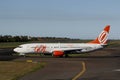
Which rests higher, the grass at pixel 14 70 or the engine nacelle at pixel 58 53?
the engine nacelle at pixel 58 53

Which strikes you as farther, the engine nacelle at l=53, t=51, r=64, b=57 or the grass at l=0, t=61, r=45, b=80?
the engine nacelle at l=53, t=51, r=64, b=57

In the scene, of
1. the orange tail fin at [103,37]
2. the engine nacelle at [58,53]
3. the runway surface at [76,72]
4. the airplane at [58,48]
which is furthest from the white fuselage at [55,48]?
the runway surface at [76,72]

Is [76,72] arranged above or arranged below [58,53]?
below

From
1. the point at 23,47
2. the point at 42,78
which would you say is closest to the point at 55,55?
the point at 23,47

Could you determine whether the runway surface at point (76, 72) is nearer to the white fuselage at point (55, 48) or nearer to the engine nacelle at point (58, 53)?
the engine nacelle at point (58, 53)

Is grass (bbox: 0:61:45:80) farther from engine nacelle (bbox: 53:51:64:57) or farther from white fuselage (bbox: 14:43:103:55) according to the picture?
white fuselage (bbox: 14:43:103:55)

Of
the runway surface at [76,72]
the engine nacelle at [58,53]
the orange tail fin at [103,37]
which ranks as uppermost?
the orange tail fin at [103,37]

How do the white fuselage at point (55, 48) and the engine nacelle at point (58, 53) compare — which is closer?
the engine nacelle at point (58, 53)

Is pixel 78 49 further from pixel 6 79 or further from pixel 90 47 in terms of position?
pixel 6 79

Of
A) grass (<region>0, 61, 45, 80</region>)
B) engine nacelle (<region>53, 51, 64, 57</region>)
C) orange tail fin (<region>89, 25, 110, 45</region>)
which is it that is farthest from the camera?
orange tail fin (<region>89, 25, 110, 45</region>)

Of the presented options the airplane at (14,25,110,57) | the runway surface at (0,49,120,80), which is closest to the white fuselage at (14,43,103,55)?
the airplane at (14,25,110,57)

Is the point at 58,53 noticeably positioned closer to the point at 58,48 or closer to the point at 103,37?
the point at 58,48

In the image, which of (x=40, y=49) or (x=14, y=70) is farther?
(x=40, y=49)

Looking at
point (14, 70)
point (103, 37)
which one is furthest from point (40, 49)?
point (14, 70)
